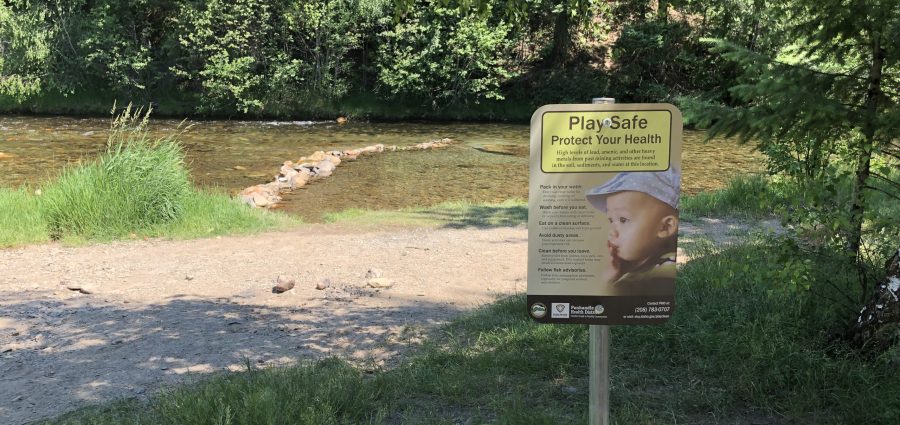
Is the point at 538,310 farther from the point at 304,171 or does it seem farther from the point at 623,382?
the point at 304,171

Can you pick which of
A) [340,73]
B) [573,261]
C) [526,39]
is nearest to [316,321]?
[573,261]

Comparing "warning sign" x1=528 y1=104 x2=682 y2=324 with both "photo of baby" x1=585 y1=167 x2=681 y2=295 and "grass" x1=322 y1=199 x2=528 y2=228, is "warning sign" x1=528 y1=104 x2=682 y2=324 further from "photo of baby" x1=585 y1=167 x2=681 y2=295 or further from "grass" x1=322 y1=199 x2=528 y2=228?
"grass" x1=322 y1=199 x2=528 y2=228

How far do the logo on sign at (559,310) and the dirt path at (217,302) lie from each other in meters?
2.16

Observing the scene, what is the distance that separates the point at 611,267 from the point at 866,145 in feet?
5.98

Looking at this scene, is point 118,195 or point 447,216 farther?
point 447,216

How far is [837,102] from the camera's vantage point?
3.83m

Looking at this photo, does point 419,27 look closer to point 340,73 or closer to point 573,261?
point 340,73

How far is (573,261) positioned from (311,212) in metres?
9.77

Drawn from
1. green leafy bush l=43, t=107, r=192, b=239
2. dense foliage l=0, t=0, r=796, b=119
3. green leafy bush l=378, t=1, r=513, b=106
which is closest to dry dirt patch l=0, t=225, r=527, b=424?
green leafy bush l=43, t=107, r=192, b=239

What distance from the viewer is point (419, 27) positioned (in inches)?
1055

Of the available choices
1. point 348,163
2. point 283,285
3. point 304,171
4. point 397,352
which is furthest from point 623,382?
point 348,163

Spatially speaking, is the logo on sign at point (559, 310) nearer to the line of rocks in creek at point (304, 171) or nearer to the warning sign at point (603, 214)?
the warning sign at point (603, 214)

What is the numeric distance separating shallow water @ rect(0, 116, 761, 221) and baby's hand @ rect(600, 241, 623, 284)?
9124 mm

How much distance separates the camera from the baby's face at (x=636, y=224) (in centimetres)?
262
